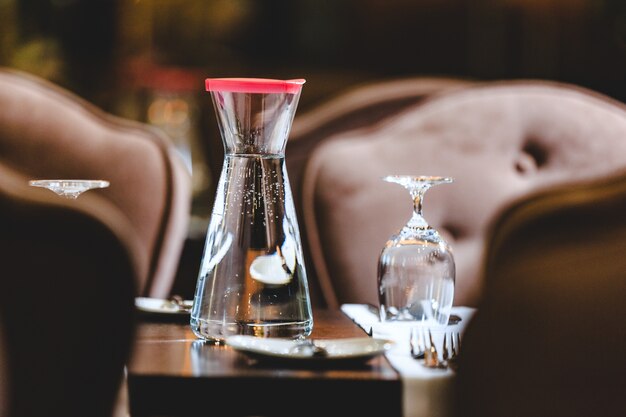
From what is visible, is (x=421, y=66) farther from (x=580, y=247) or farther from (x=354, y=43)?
(x=580, y=247)

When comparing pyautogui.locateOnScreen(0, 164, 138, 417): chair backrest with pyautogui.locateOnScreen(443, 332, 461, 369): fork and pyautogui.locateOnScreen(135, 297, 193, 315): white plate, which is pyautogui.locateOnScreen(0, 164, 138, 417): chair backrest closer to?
pyautogui.locateOnScreen(135, 297, 193, 315): white plate

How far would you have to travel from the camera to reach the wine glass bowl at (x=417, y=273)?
100 centimetres

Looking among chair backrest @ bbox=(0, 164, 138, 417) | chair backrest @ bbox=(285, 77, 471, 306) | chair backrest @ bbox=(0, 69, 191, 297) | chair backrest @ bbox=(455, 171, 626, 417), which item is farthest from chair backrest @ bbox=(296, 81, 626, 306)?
chair backrest @ bbox=(455, 171, 626, 417)

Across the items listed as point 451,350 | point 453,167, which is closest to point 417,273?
point 451,350

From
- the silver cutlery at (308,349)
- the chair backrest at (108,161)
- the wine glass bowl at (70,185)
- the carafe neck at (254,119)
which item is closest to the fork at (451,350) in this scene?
the silver cutlery at (308,349)

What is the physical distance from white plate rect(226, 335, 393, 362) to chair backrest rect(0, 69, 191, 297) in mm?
955

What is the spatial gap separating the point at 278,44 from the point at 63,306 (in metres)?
4.12

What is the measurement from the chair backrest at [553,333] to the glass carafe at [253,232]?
0.85 feet

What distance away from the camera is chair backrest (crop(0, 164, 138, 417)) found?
0.80 m

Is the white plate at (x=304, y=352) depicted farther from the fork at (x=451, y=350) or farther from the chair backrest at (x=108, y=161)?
the chair backrest at (x=108, y=161)

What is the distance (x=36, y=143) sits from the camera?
1.71 meters

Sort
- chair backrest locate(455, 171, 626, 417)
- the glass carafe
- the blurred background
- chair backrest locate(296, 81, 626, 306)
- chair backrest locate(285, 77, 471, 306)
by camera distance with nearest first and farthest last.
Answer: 1. chair backrest locate(455, 171, 626, 417)
2. the glass carafe
3. chair backrest locate(296, 81, 626, 306)
4. chair backrest locate(285, 77, 471, 306)
5. the blurred background

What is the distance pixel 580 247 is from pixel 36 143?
1.31 metres

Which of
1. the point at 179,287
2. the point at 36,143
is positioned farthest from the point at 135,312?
the point at 179,287
